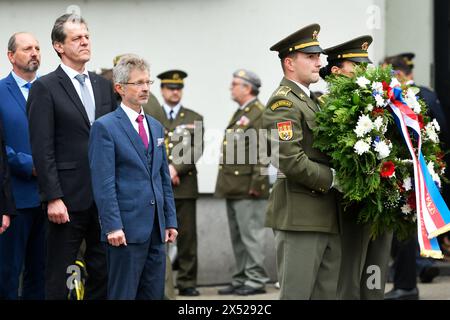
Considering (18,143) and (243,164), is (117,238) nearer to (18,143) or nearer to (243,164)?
(18,143)

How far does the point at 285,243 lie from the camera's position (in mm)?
6938

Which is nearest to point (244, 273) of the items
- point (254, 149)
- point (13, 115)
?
point (254, 149)

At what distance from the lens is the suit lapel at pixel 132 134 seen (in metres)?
6.73

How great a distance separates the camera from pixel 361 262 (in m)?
7.37

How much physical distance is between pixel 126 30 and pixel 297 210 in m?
A: 4.43

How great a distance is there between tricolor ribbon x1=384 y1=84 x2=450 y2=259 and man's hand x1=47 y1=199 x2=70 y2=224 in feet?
7.48

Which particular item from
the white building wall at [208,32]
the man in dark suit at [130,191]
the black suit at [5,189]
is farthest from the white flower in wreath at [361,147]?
the white building wall at [208,32]

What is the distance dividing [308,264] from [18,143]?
2487 mm

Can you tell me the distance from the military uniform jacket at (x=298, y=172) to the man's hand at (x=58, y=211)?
4.49ft

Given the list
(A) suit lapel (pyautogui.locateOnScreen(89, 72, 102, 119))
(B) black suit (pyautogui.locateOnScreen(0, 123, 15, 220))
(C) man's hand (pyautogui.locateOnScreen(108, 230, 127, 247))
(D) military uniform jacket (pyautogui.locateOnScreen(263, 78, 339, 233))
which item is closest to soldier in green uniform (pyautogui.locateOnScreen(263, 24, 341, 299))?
(D) military uniform jacket (pyautogui.locateOnScreen(263, 78, 339, 233))

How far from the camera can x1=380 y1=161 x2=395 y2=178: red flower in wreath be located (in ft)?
22.1

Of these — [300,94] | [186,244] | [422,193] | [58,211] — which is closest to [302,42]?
[300,94]

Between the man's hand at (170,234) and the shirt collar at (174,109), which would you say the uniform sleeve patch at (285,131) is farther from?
the shirt collar at (174,109)

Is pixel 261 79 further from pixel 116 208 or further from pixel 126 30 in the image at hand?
pixel 116 208
